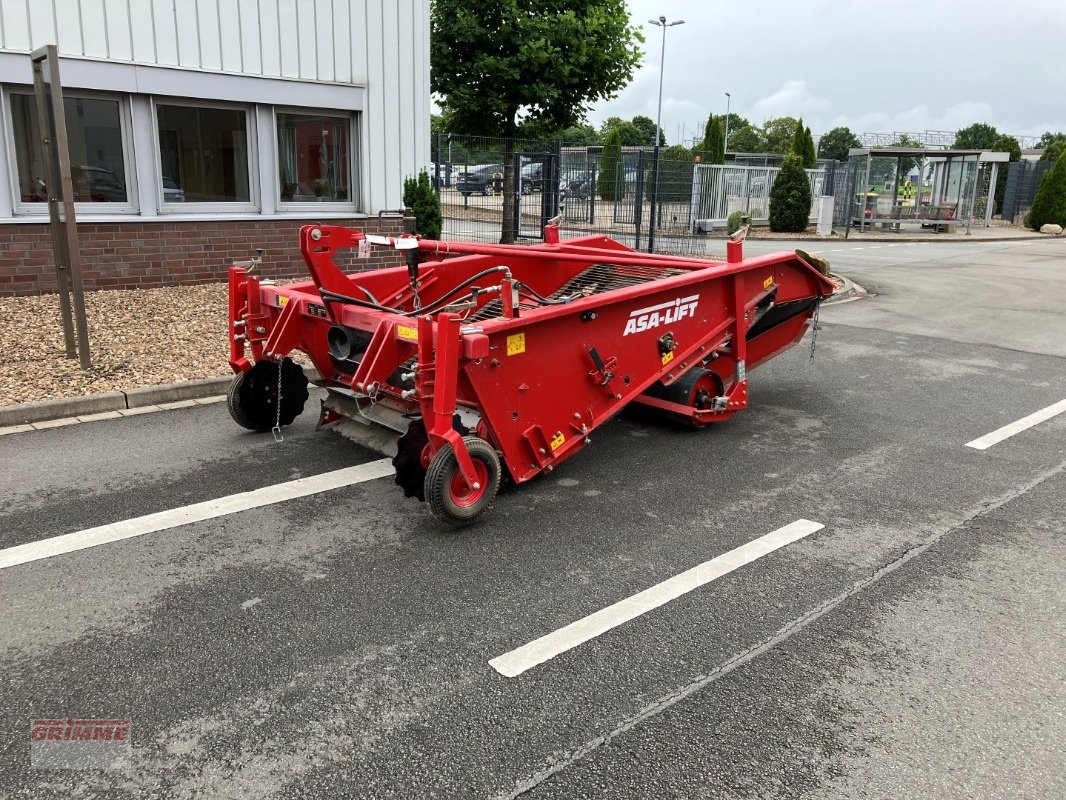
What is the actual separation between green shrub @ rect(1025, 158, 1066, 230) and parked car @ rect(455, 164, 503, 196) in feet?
73.6

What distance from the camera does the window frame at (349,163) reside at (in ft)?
37.1

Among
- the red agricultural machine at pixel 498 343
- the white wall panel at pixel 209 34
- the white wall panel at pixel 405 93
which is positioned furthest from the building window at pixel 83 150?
the red agricultural machine at pixel 498 343

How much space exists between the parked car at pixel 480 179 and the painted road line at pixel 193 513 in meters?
10.6

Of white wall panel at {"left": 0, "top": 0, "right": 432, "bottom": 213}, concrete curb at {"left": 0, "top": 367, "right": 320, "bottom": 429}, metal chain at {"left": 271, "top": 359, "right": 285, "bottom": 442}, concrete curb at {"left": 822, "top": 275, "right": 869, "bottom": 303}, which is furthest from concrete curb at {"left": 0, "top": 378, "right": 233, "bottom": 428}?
concrete curb at {"left": 822, "top": 275, "right": 869, "bottom": 303}

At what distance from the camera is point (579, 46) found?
15039mm

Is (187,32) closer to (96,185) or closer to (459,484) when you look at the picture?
(96,185)

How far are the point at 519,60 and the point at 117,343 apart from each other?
9.60 meters

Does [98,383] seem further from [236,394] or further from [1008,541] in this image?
[1008,541]

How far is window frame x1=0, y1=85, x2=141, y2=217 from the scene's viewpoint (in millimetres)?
9414

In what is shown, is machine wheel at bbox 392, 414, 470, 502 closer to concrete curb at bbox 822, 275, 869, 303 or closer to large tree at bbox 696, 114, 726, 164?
concrete curb at bbox 822, 275, 869, 303

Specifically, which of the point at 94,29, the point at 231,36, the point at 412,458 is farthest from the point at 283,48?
the point at 412,458

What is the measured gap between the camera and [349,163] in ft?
39.6

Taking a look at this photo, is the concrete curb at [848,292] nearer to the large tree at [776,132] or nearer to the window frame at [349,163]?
the window frame at [349,163]

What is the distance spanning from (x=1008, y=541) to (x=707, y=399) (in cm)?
216
